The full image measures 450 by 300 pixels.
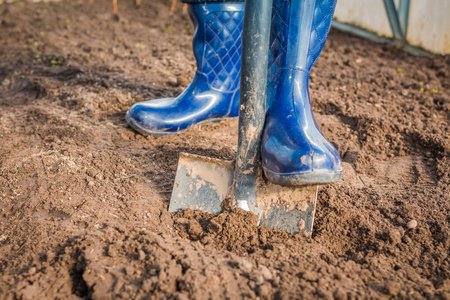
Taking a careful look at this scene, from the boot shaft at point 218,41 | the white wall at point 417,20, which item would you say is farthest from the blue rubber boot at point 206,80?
the white wall at point 417,20

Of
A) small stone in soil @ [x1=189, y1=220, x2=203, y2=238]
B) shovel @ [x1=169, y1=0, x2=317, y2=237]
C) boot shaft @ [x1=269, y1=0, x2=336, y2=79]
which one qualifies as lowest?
small stone in soil @ [x1=189, y1=220, x2=203, y2=238]

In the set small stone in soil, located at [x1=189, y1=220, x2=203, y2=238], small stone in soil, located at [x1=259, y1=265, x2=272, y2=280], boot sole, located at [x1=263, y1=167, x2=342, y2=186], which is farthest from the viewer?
small stone in soil, located at [x1=189, y1=220, x2=203, y2=238]

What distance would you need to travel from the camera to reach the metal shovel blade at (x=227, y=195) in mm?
1531

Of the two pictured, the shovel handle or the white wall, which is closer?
the shovel handle

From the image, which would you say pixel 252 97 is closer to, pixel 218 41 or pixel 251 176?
pixel 251 176

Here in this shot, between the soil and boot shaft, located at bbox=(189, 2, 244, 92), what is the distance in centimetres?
29

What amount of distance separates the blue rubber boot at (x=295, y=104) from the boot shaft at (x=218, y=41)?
0.64m

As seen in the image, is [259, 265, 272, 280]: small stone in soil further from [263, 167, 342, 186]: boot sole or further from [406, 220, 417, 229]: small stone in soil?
[406, 220, 417, 229]: small stone in soil

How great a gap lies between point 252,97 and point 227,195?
1.33 ft

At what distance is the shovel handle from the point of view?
4.58 ft

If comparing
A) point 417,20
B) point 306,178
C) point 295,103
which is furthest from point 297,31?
point 417,20

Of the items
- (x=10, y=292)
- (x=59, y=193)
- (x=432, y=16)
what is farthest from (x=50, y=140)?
(x=432, y=16)

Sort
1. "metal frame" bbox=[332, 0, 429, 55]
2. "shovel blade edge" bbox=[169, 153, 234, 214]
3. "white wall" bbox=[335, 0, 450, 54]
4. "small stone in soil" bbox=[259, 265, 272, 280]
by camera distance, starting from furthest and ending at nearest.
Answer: "metal frame" bbox=[332, 0, 429, 55] < "white wall" bbox=[335, 0, 450, 54] < "shovel blade edge" bbox=[169, 153, 234, 214] < "small stone in soil" bbox=[259, 265, 272, 280]

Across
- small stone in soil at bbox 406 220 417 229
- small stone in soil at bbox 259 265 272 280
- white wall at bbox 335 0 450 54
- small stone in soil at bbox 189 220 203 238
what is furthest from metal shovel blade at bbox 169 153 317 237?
white wall at bbox 335 0 450 54
